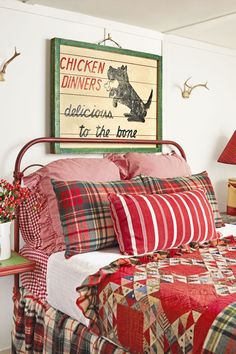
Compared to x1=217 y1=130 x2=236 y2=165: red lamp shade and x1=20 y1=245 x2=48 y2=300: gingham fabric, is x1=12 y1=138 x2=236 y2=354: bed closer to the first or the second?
x1=20 y1=245 x2=48 y2=300: gingham fabric

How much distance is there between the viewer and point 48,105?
10.0 ft

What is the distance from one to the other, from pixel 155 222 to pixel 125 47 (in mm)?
1452

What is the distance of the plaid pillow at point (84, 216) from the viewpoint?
2.51 m

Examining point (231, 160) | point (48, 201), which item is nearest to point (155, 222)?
point (48, 201)

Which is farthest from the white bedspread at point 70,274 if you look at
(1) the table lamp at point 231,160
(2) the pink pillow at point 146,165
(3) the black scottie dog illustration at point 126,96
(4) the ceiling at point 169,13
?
(1) the table lamp at point 231,160

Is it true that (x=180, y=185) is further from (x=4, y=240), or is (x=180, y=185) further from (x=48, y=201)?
(x=4, y=240)

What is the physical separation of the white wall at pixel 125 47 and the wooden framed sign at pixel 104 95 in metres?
0.08

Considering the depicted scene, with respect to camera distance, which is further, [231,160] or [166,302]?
[231,160]

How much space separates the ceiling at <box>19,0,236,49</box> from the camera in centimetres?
291

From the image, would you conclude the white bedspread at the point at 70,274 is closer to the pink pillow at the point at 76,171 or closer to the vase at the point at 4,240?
the vase at the point at 4,240

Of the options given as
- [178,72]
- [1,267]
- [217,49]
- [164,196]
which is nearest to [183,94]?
[178,72]

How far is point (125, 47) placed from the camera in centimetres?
341

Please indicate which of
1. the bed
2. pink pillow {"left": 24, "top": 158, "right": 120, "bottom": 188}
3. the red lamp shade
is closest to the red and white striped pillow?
the bed

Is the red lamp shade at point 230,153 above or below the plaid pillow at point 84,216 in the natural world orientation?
above
